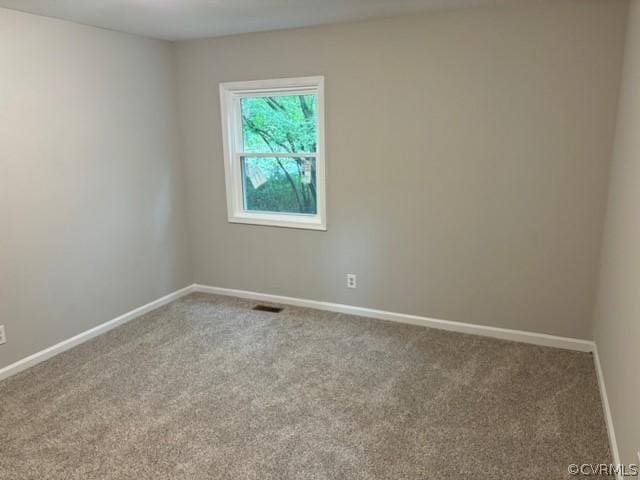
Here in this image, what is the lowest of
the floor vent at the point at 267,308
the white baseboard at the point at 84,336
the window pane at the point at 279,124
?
the floor vent at the point at 267,308

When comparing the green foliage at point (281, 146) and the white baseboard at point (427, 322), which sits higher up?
the green foliage at point (281, 146)

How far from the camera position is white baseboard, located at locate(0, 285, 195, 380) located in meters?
3.09

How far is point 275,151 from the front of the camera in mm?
4113

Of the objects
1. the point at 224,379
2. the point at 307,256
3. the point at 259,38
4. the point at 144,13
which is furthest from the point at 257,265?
the point at 144,13

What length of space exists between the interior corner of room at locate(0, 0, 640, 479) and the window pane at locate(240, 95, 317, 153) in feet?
0.07

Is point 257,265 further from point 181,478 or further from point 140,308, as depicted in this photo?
point 181,478

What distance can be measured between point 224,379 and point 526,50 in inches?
113

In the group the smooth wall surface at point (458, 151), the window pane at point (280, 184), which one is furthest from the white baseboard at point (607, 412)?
the window pane at point (280, 184)

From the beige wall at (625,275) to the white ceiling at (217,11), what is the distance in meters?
1.04

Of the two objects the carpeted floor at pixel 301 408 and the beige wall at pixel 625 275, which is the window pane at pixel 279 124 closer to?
the carpeted floor at pixel 301 408

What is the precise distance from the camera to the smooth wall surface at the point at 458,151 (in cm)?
298

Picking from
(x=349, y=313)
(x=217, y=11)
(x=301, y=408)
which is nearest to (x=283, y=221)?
(x=349, y=313)

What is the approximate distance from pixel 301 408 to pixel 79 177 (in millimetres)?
2309

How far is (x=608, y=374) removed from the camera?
2.54m
